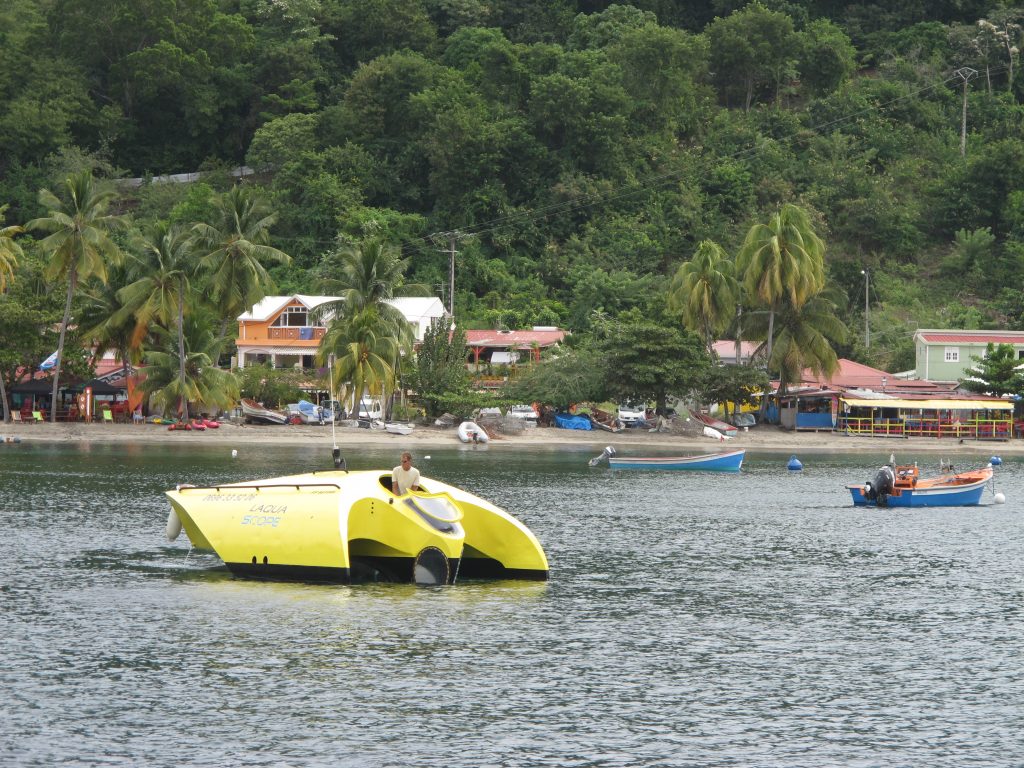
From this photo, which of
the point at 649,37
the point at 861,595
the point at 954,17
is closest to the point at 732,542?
the point at 861,595

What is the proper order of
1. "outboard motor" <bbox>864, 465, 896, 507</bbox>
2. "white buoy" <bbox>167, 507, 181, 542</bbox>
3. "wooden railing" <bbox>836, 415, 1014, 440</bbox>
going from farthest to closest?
"wooden railing" <bbox>836, 415, 1014, 440</bbox> → "outboard motor" <bbox>864, 465, 896, 507</bbox> → "white buoy" <bbox>167, 507, 181, 542</bbox>

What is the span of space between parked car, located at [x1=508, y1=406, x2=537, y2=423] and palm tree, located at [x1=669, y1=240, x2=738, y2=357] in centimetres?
1202

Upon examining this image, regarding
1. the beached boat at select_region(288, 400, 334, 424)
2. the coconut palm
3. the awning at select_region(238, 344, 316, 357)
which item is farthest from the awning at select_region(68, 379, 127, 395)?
the coconut palm

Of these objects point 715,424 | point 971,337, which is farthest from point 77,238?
point 971,337

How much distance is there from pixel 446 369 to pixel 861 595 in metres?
54.6

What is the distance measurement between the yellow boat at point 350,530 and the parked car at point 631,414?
2225 inches

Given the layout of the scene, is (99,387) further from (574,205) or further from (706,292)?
(574,205)

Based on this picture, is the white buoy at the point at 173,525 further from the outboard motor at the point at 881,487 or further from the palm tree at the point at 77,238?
the palm tree at the point at 77,238

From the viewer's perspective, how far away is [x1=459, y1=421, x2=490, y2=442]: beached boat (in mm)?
83812

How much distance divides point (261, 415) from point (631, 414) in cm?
2456

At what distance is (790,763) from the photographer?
65.5 ft

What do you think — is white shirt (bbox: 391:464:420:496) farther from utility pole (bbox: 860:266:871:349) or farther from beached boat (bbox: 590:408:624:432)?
utility pole (bbox: 860:266:871:349)

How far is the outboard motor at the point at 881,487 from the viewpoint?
54.7 m

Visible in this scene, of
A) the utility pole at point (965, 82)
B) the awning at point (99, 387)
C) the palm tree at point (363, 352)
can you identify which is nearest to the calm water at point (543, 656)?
the palm tree at point (363, 352)
